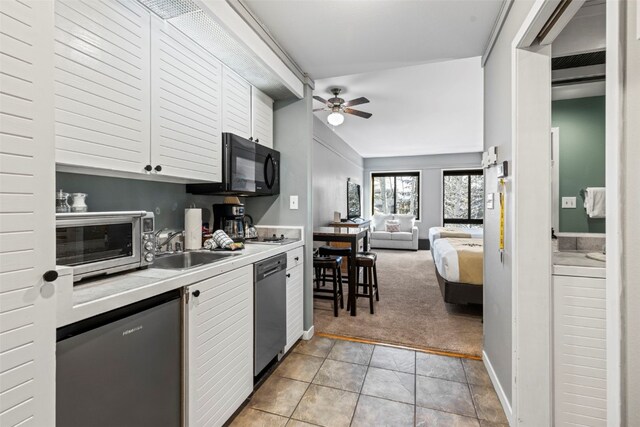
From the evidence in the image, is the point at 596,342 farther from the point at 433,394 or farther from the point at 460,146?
A: the point at 460,146

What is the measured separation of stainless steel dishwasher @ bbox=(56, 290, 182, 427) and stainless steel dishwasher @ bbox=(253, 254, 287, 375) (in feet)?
2.04

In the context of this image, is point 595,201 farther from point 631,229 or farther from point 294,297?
point 294,297

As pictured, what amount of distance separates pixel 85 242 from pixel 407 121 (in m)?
4.98

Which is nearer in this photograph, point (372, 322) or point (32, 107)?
point (32, 107)

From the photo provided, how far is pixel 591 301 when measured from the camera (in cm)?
147

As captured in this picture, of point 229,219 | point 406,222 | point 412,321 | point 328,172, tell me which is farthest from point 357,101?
point 406,222

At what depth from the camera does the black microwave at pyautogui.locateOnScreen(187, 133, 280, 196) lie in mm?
2119

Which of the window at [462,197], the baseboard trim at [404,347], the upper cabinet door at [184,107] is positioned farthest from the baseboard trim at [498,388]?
the window at [462,197]

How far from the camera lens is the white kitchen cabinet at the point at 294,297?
7.84ft

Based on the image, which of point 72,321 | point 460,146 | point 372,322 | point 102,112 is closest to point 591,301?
point 372,322

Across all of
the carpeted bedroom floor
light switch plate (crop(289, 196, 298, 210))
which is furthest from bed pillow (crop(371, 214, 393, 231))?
light switch plate (crop(289, 196, 298, 210))

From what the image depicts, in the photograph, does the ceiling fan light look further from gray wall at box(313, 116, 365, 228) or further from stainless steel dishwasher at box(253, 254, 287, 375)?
stainless steel dishwasher at box(253, 254, 287, 375)

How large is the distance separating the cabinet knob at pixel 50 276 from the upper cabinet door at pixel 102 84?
23.0 inches

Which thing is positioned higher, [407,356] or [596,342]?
[596,342]
